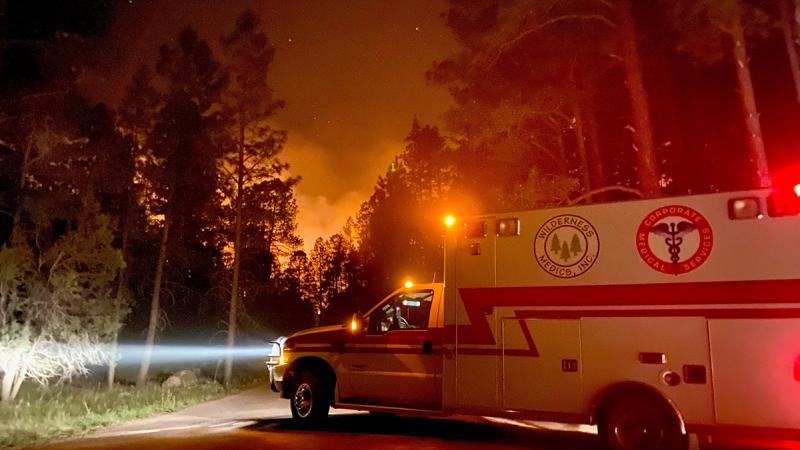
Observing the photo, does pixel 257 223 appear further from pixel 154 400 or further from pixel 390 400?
pixel 390 400

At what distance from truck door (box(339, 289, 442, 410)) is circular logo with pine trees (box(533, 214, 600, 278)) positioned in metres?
1.99

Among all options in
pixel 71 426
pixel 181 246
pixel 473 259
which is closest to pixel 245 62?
pixel 181 246

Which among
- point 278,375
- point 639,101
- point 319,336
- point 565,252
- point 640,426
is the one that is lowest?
point 640,426

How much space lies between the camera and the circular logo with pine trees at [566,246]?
804 centimetres

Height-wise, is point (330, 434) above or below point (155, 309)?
below

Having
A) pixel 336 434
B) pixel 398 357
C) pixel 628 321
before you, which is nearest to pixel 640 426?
pixel 628 321

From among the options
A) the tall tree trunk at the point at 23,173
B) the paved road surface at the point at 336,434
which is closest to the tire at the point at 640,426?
the paved road surface at the point at 336,434

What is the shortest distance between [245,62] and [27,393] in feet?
45.7

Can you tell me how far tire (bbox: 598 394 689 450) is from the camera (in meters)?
7.41

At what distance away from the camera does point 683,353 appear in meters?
7.34

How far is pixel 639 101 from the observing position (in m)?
15.2

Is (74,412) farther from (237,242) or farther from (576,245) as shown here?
(237,242)

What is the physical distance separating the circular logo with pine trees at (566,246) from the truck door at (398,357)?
6.53 ft

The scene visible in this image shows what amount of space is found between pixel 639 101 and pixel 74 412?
13509 mm
